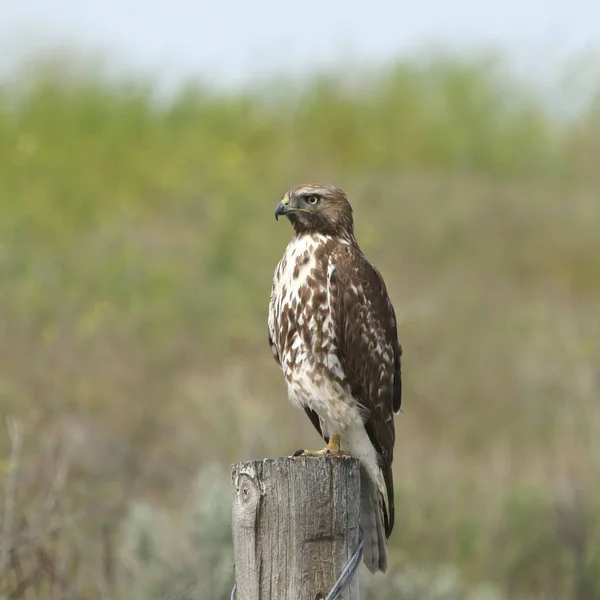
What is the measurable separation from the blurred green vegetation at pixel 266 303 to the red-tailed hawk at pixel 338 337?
74.0 inches

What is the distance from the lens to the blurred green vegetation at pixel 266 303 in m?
8.87

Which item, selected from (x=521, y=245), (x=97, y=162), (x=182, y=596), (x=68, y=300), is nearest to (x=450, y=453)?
(x=68, y=300)

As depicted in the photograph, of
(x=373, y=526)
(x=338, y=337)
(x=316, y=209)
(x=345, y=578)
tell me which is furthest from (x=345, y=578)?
(x=316, y=209)

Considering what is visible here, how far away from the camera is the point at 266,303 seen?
13.5m

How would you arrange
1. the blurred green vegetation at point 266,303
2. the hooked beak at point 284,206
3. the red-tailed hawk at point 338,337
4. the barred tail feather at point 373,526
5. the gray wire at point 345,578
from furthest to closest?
the blurred green vegetation at point 266,303 < the hooked beak at point 284,206 < the red-tailed hawk at point 338,337 < the barred tail feather at point 373,526 < the gray wire at point 345,578

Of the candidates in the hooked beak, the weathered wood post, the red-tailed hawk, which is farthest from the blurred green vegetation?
the weathered wood post

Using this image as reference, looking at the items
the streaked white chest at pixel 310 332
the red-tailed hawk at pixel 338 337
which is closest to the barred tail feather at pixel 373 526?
the red-tailed hawk at pixel 338 337

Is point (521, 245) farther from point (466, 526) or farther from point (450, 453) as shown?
point (466, 526)

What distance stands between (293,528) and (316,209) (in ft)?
5.63

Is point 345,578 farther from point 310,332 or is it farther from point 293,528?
point 310,332

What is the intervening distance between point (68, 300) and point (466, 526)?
16.9ft

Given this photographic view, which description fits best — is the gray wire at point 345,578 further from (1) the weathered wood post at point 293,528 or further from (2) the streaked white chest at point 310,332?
(2) the streaked white chest at point 310,332

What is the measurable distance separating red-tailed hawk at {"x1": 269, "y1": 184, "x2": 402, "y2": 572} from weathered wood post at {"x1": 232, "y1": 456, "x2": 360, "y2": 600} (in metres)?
0.99

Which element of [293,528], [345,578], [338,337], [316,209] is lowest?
[345,578]
